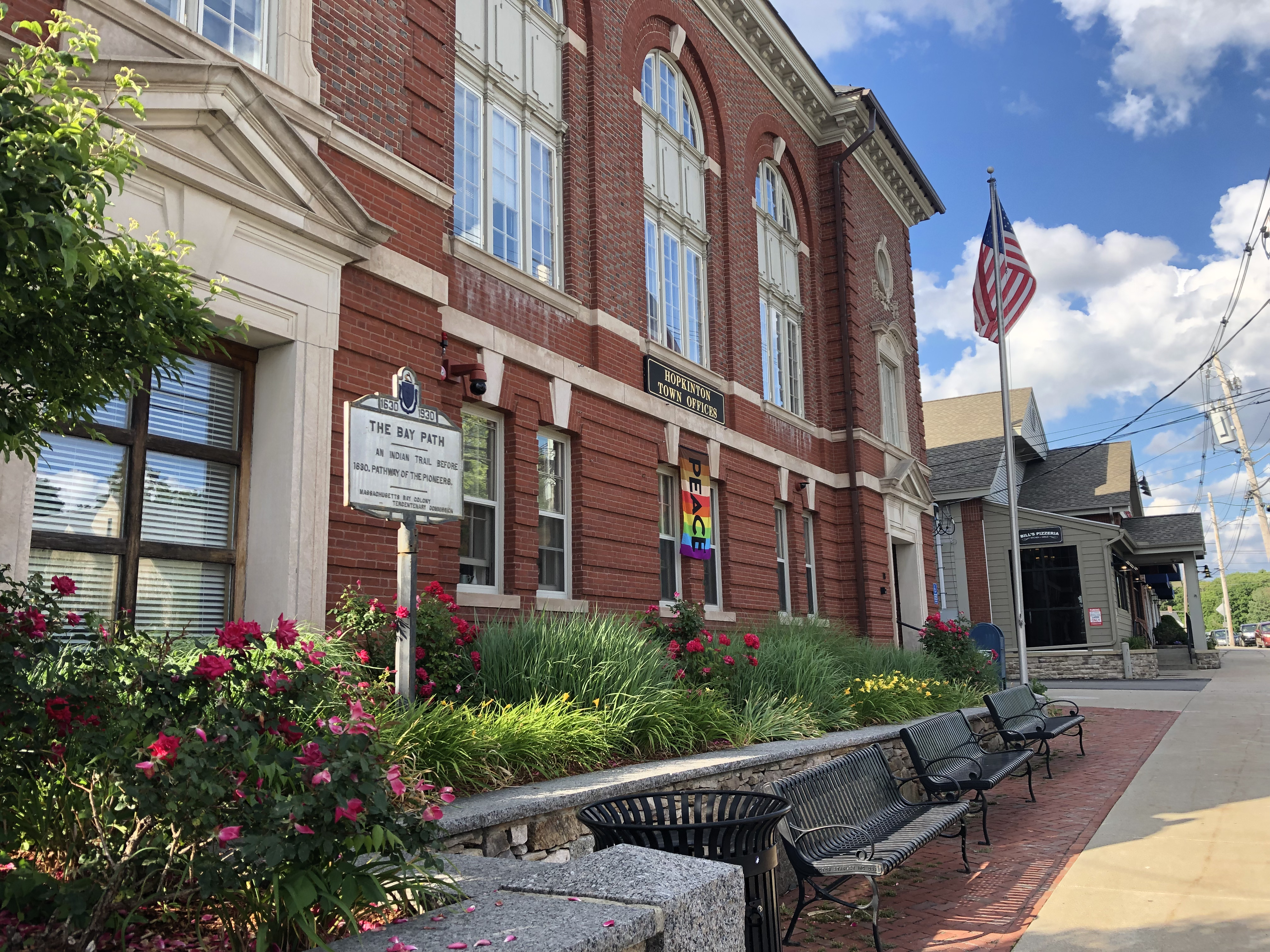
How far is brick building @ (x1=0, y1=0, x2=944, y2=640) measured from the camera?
7.42 meters

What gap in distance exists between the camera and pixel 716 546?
1562 centimetres

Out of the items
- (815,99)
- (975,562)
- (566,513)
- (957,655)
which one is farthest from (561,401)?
(975,562)

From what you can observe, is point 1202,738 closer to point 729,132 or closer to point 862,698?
point 862,698

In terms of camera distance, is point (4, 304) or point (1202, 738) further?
point (1202, 738)

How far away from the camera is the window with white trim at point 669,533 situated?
47.4ft

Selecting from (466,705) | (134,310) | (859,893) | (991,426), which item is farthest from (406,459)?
(991,426)

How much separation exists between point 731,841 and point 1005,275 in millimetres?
16738

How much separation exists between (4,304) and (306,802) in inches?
68.6

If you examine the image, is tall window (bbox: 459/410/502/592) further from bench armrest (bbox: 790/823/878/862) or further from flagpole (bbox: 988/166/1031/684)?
flagpole (bbox: 988/166/1031/684)

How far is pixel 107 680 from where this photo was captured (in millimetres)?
3711

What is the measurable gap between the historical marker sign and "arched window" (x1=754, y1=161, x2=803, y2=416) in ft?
39.3

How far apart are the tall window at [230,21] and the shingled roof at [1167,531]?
32341mm

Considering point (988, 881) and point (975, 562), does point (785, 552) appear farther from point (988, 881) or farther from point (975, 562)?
point (975, 562)

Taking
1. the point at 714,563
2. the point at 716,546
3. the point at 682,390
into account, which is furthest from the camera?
the point at 716,546
